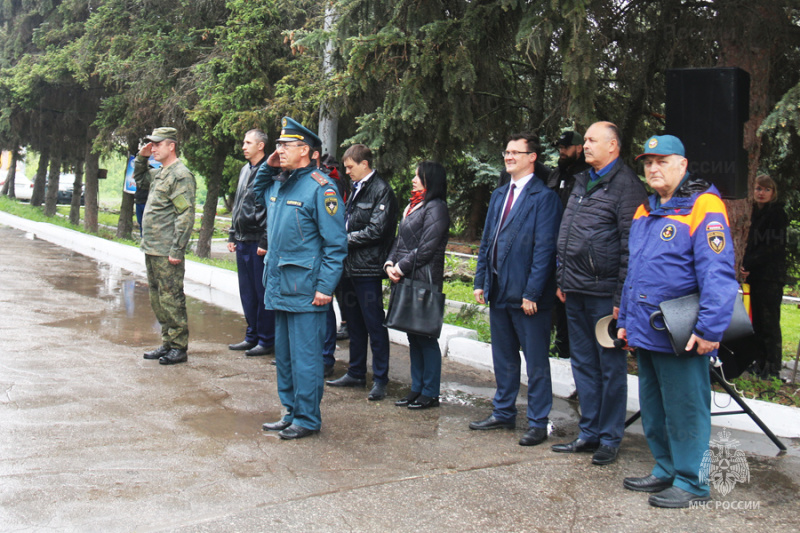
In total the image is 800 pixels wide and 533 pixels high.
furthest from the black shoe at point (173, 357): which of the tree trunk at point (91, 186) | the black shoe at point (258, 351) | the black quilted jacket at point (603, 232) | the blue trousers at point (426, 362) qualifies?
the tree trunk at point (91, 186)

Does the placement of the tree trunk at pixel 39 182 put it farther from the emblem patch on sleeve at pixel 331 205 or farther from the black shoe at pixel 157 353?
the emblem patch on sleeve at pixel 331 205

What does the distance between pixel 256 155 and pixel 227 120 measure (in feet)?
22.7

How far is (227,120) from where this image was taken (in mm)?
13711

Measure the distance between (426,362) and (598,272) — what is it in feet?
5.67

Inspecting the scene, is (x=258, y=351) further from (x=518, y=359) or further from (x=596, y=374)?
(x=596, y=374)

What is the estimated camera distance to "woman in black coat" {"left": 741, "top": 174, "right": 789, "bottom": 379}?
7000mm

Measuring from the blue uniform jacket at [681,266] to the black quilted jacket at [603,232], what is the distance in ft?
1.48

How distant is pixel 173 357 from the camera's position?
22.7ft

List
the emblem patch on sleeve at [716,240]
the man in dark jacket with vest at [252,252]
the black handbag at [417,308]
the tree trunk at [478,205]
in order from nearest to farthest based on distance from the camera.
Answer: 1. the emblem patch on sleeve at [716,240]
2. the black handbag at [417,308]
3. the man in dark jacket with vest at [252,252]
4. the tree trunk at [478,205]

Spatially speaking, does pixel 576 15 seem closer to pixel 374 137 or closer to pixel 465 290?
pixel 374 137

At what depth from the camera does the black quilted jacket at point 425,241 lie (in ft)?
18.9

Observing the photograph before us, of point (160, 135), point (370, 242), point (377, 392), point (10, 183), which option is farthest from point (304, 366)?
point (10, 183)

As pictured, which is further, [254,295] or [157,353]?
[254,295]

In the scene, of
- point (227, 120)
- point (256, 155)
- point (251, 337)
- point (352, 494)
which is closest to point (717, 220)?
point (352, 494)
